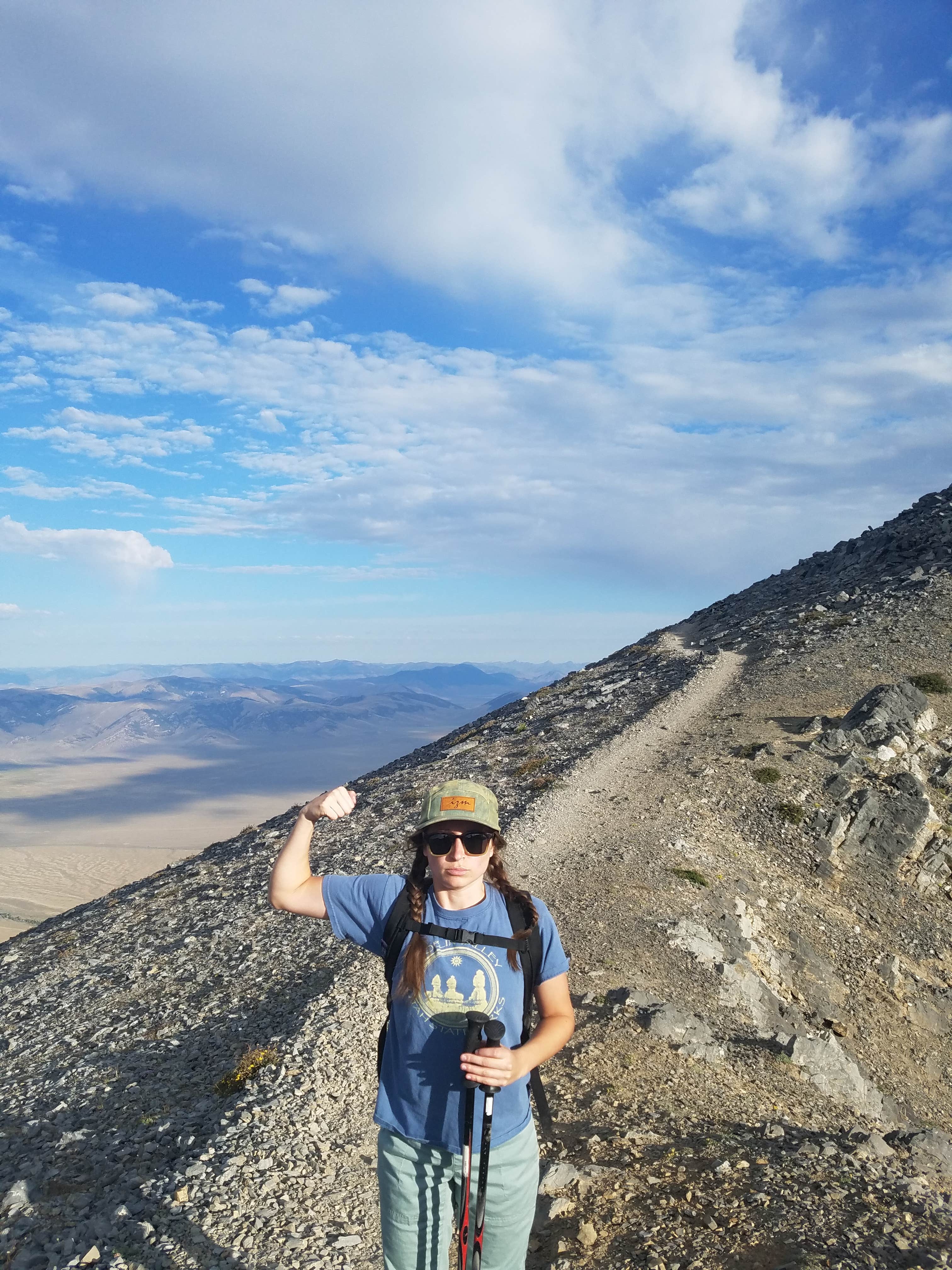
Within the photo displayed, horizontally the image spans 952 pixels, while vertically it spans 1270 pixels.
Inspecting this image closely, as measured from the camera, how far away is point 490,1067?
484 centimetres

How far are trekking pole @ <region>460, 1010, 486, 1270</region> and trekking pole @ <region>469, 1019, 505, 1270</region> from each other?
2.3 inches

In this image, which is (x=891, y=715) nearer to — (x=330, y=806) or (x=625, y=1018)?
(x=625, y=1018)

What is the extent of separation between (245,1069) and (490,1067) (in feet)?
34.0

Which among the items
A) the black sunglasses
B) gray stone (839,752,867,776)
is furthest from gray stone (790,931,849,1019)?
the black sunglasses

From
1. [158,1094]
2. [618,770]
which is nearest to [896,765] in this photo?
[618,770]

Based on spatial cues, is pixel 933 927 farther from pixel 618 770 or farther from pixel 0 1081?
pixel 0 1081

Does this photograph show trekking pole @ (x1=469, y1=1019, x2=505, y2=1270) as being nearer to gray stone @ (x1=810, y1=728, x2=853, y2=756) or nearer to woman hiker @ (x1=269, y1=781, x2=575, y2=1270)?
woman hiker @ (x1=269, y1=781, x2=575, y2=1270)

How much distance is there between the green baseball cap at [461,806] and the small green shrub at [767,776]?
22959 millimetres

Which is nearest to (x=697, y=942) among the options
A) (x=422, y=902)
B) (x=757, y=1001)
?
(x=757, y=1001)

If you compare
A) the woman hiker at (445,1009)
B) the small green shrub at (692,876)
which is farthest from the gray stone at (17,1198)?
the small green shrub at (692,876)

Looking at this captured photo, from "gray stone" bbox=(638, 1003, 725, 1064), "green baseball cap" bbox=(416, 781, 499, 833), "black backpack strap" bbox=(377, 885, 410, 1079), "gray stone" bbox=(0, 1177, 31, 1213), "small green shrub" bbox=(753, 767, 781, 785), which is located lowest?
"gray stone" bbox=(0, 1177, 31, 1213)

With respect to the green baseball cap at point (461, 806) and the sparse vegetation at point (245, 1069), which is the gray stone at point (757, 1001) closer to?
the sparse vegetation at point (245, 1069)

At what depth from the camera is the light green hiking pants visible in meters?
5.27

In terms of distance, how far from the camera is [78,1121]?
13.4 meters
